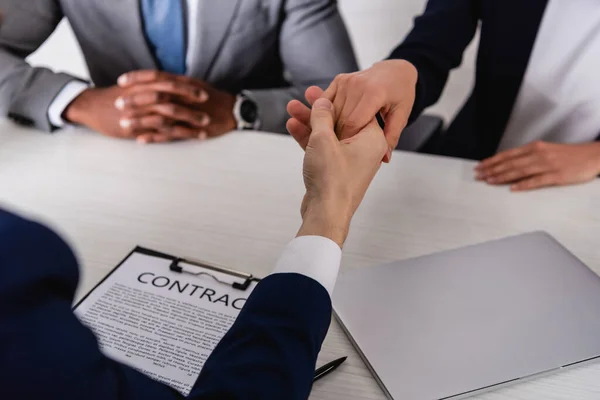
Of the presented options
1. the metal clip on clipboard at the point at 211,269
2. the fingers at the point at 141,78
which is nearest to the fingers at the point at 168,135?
the fingers at the point at 141,78

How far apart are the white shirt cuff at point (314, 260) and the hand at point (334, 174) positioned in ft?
0.06

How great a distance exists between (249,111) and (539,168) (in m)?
0.58

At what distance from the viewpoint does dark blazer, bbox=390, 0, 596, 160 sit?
1111 mm

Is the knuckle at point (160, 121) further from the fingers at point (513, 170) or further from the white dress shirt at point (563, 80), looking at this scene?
the white dress shirt at point (563, 80)

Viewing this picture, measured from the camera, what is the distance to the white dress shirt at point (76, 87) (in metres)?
1.06

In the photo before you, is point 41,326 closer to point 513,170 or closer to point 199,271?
point 199,271

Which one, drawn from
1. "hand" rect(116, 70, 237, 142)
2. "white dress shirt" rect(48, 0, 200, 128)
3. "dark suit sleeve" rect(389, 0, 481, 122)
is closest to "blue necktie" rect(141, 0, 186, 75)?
"white dress shirt" rect(48, 0, 200, 128)

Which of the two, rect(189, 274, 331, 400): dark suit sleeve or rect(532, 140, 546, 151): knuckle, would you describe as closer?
rect(189, 274, 331, 400): dark suit sleeve

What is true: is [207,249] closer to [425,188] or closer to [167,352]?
[167,352]

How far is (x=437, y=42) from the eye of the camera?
1.15 metres

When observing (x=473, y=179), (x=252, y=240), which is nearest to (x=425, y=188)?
(x=473, y=179)

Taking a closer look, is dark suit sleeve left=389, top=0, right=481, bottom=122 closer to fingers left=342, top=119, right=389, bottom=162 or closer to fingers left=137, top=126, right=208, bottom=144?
fingers left=342, top=119, right=389, bottom=162

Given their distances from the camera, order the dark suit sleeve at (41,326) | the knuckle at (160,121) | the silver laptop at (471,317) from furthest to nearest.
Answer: the knuckle at (160,121) → the silver laptop at (471,317) → the dark suit sleeve at (41,326)

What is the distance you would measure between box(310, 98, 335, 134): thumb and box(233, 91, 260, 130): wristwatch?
1.18 ft
